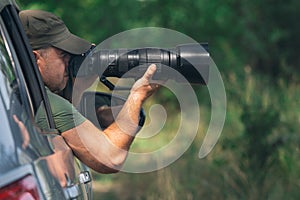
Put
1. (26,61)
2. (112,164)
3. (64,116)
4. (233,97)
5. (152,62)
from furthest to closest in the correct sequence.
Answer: (233,97) → (152,62) → (112,164) → (64,116) → (26,61)

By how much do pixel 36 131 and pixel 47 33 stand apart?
1532 mm

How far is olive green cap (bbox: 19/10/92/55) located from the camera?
4.71m

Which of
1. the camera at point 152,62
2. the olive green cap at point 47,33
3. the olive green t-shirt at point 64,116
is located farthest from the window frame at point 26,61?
the camera at point 152,62

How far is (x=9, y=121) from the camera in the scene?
3.09 metres

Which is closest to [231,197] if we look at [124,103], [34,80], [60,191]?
[124,103]

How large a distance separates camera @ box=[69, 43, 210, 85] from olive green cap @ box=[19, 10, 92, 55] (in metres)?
0.07

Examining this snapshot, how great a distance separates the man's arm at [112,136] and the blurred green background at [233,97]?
8.50ft

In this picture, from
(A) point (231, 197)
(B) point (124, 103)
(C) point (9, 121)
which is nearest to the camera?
(C) point (9, 121)

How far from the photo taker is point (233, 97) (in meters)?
9.85

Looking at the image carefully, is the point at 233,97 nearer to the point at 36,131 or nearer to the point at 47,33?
the point at 47,33

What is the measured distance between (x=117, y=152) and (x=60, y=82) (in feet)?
A: 1.65

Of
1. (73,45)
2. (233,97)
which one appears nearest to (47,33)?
(73,45)

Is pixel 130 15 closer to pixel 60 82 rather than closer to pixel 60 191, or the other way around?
pixel 60 82

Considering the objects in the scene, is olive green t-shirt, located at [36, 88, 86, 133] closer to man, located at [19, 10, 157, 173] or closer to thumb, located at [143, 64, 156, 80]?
man, located at [19, 10, 157, 173]
